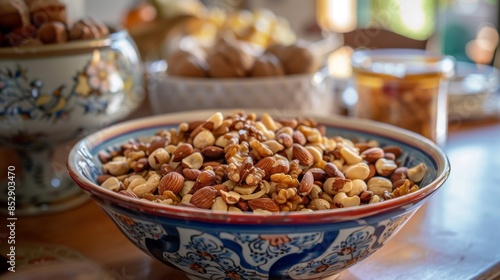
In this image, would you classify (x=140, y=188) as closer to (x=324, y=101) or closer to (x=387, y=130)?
(x=387, y=130)

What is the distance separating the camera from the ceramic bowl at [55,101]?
2.07 ft

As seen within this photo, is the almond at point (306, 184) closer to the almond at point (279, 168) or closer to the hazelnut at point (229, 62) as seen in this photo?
the almond at point (279, 168)

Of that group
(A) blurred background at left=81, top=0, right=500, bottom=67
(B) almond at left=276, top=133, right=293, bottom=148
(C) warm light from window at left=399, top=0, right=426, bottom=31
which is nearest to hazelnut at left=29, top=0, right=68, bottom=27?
(B) almond at left=276, top=133, right=293, bottom=148

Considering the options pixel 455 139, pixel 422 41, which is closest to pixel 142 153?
pixel 455 139

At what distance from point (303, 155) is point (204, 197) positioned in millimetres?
114

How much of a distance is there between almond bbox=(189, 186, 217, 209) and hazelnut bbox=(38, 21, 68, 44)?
30 cm

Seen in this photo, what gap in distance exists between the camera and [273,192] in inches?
18.3

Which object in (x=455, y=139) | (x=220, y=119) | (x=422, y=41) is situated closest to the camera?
(x=220, y=119)

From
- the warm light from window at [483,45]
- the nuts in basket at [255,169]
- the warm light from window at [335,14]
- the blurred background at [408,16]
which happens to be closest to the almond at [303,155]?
the nuts in basket at [255,169]

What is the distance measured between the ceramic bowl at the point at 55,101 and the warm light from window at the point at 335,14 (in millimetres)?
2556

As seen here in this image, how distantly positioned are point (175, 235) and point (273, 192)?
0.30 ft

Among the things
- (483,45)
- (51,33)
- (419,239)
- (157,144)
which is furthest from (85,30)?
(483,45)

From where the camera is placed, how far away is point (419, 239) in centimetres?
61

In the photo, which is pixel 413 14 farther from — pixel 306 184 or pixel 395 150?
pixel 306 184
